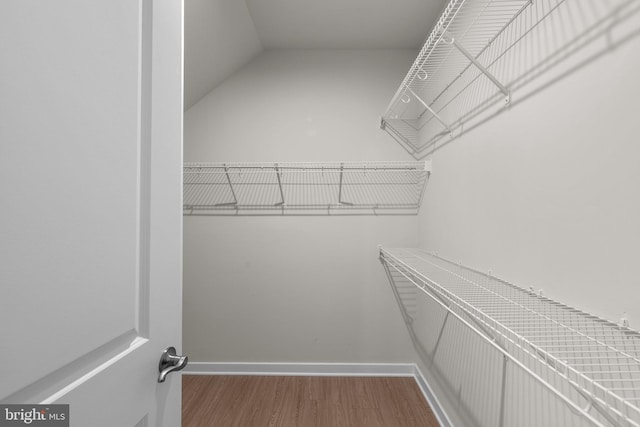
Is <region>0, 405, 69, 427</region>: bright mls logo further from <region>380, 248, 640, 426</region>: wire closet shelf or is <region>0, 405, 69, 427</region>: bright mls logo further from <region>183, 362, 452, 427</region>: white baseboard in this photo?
<region>183, 362, 452, 427</region>: white baseboard

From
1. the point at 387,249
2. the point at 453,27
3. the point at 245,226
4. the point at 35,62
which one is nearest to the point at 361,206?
the point at 387,249

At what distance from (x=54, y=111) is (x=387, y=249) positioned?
2.20 meters

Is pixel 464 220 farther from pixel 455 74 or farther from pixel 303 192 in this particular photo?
pixel 303 192

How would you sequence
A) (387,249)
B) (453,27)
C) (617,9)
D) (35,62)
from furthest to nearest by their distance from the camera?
(387,249)
(453,27)
(617,9)
(35,62)

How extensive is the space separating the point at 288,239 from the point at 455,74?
1542mm

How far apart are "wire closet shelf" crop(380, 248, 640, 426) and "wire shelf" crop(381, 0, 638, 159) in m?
0.71

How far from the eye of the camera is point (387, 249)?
243 cm

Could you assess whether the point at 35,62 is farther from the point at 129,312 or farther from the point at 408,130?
the point at 408,130

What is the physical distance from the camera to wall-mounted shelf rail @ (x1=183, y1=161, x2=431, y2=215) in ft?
8.20

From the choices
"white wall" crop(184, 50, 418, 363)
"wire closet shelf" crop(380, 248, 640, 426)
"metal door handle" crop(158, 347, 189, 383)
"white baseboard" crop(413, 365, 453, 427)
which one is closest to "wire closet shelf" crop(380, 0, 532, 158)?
"white wall" crop(184, 50, 418, 363)

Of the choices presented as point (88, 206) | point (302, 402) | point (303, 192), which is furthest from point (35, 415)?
point (303, 192)

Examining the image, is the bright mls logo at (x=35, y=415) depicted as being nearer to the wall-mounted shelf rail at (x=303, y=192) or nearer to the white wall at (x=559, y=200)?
the white wall at (x=559, y=200)

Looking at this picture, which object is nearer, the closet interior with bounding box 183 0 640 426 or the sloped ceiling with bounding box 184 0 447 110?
the closet interior with bounding box 183 0 640 426

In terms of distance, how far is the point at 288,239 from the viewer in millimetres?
2514
